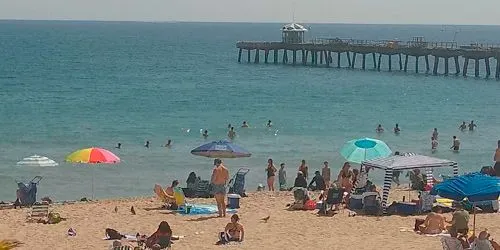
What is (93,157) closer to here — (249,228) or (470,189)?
(249,228)

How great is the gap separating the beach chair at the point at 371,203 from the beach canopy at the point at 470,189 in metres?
1.74

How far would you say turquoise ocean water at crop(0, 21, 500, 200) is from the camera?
24562 millimetres

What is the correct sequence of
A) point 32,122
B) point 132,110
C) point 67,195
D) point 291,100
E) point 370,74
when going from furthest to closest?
1. point 370,74
2. point 291,100
3. point 132,110
4. point 32,122
5. point 67,195

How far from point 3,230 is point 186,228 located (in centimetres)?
300

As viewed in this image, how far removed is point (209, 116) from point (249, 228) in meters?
26.1

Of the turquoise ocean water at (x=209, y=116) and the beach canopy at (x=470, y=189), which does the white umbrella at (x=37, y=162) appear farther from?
the beach canopy at (x=470, y=189)

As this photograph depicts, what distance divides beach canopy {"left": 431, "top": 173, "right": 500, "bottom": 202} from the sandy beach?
685mm

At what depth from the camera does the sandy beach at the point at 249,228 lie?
12.7 metres

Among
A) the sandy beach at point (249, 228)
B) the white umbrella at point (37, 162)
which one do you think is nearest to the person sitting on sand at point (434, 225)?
the sandy beach at point (249, 228)

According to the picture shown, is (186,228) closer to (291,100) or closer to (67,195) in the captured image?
(67,195)

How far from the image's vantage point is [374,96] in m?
49.2

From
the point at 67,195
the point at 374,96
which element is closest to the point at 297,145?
the point at 67,195

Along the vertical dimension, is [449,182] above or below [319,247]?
above

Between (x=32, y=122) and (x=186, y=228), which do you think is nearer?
(x=186, y=228)
